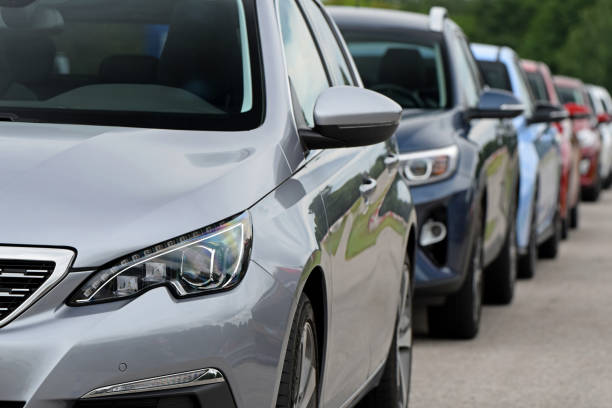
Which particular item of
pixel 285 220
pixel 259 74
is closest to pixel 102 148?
pixel 285 220

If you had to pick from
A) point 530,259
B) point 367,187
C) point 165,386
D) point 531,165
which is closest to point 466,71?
point 531,165

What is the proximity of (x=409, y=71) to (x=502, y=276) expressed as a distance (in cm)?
177

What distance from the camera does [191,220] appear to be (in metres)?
3.78

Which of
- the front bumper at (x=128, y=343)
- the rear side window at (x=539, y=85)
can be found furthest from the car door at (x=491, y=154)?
the rear side window at (x=539, y=85)

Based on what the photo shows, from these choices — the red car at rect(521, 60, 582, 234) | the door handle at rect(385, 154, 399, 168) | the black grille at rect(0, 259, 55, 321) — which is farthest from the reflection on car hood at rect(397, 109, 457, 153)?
the red car at rect(521, 60, 582, 234)

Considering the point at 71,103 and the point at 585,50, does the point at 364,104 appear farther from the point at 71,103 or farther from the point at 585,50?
the point at 585,50

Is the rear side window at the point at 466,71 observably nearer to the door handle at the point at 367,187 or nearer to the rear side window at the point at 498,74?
the rear side window at the point at 498,74

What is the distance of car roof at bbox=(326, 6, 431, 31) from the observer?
33.3 feet

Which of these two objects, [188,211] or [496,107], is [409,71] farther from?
[188,211]

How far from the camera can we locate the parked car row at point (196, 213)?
11.7ft

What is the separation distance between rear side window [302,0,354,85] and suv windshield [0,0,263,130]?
62cm

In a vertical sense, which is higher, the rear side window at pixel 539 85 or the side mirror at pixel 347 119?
the side mirror at pixel 347 119

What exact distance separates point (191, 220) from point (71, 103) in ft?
3.48

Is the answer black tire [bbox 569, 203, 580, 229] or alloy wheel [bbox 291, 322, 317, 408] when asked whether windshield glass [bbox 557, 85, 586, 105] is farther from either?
alloy wheel [bbox 291, 322, 317, 408]
